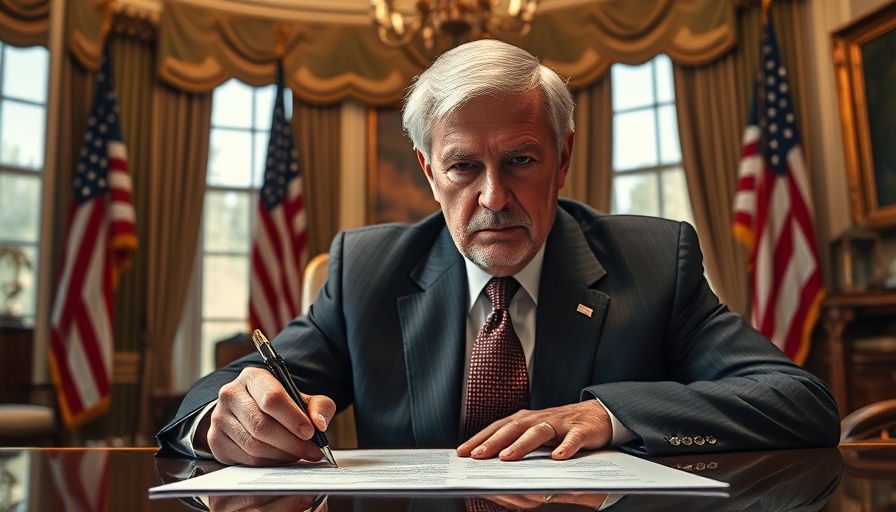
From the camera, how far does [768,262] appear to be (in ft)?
18.8

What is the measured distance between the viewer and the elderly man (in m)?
1.52

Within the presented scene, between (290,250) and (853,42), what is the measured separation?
4.70 meters

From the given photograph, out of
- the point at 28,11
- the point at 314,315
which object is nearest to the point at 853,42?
the point at 314,315

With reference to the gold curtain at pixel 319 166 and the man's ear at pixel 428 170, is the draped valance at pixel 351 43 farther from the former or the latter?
the man's ear at pixel 428 170

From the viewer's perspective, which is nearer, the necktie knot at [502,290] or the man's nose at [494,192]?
the man's nose at [494,192]

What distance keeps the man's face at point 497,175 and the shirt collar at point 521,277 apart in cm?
11

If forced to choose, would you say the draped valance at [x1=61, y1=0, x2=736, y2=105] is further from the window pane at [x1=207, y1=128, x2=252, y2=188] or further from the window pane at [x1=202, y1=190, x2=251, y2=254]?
the window pane at [x1=202, y1=190, x2=251, y2=254]

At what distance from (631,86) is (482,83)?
617 cm

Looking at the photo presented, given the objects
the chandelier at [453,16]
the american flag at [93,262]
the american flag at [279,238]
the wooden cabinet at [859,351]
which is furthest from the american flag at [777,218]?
the american flag at [93,262]

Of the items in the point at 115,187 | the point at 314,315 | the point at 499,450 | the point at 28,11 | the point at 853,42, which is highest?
the point at 28,11

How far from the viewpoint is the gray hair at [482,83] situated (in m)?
1.68

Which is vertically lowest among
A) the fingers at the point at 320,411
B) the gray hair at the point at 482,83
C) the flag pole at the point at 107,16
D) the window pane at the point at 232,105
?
Answer: the fingers at the point at 320,411

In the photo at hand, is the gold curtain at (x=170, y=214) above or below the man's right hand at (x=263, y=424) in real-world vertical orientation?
above

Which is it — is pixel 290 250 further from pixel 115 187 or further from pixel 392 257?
pixel 392 257
